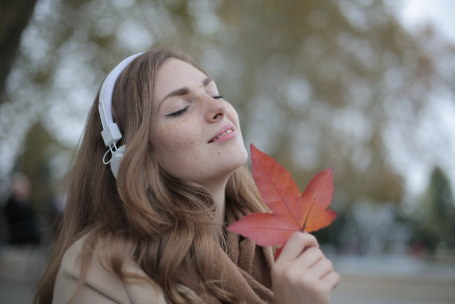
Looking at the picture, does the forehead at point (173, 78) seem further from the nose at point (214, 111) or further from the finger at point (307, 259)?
the finger at point (307, 259)

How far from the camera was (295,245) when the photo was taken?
1.37m

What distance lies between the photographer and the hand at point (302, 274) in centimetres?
133

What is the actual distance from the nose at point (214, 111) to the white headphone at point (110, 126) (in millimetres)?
411

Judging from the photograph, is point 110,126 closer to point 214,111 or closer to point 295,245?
point 214,111

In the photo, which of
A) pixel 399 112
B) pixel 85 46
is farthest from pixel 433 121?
pixel 85 46

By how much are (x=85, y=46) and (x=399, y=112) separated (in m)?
12.0

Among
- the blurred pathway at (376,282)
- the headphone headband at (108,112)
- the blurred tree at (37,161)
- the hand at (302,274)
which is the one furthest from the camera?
the blurred tree at (37,161)

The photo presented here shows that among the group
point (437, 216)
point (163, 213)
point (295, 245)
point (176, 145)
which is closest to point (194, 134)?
point (176, 145)

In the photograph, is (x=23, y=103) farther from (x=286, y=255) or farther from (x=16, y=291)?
(x=286, y=255)

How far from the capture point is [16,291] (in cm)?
575

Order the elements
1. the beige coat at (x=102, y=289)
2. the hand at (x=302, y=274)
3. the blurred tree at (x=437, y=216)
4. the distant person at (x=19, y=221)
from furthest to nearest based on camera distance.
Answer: the blurred tree at (x=437, y=216) < the distant person at (x=19, y=221) < the beige coat at (x=102, y=289) < the hand at (x=302, y=274)

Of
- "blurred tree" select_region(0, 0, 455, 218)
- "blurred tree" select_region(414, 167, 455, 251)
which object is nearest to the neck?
"blurred tree" select_region(0, 0, 455, 218)

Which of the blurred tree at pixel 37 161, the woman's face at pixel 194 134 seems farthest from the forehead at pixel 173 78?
the blurred tree at pixel 37 161

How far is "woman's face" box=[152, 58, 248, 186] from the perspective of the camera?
1684 millimetres
